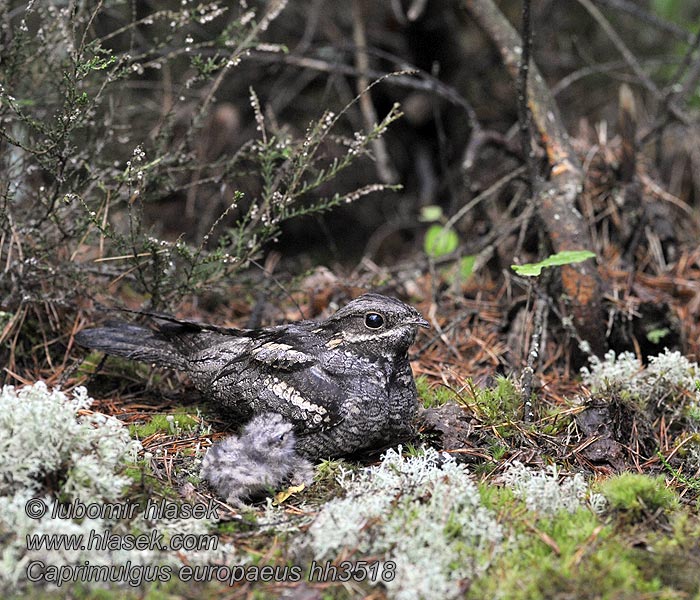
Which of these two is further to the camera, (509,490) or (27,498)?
(509,490)

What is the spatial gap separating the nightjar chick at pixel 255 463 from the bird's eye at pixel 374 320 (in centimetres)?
63

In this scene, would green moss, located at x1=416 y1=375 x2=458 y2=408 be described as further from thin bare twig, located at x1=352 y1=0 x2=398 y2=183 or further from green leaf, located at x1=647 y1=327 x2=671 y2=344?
thin bare twig, located at x1=352 y1=0 x2=398 y2=183

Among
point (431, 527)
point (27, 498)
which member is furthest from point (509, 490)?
point (27, 498)

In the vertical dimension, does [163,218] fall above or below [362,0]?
below

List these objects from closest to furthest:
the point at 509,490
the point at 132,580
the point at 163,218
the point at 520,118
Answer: the point at 132,580 → the point at 509,490 → the point at 520,118 → the point at 163,218

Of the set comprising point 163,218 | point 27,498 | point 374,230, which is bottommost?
point 374,230

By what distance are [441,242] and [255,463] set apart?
2736 millimetres

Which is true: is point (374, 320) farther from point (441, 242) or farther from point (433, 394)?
point (441, 242)

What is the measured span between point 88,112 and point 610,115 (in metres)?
6.03

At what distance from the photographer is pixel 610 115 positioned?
26.3ft

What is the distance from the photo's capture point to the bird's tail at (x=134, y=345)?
12.7 feet

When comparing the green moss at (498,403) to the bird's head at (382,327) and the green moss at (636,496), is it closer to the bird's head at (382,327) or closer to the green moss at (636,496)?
the bird's head at (382,327)

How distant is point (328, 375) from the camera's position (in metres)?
3.51

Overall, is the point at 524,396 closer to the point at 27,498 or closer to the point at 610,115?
the point at 27,498
